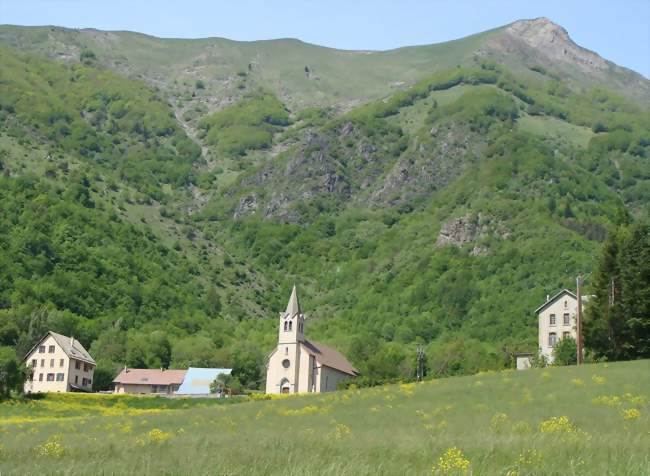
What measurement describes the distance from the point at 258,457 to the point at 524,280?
597 feet

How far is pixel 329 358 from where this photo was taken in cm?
14100

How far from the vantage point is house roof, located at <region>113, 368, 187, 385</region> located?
14012 cm

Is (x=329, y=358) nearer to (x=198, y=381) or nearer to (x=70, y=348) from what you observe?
(x=198, y=381)

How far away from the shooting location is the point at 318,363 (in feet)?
444

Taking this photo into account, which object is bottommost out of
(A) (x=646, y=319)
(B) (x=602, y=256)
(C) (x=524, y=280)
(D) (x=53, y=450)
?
(D) (x=53, y=450)

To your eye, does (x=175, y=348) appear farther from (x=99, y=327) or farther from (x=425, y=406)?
(x=425, y=406)

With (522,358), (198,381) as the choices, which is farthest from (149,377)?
(522,358)

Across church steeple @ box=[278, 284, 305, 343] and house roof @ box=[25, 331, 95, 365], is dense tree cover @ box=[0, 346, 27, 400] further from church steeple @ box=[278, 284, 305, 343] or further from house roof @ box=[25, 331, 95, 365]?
church steeple @ box=[278, 284, 305, 343]

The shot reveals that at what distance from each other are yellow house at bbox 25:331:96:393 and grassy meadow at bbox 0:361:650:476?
77951mm

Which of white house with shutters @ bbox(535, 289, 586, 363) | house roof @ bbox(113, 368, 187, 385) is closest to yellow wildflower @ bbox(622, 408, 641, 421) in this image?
white house with shutters @ bbox(535, 289, 586, 363)

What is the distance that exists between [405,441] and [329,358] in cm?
12119

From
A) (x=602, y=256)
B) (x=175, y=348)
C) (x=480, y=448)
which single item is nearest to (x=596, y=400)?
(x=480, y=448)

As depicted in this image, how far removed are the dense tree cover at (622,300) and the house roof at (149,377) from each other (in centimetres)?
7362

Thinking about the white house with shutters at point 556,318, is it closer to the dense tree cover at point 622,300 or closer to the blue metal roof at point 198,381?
the dense tree cover at point 622,300
